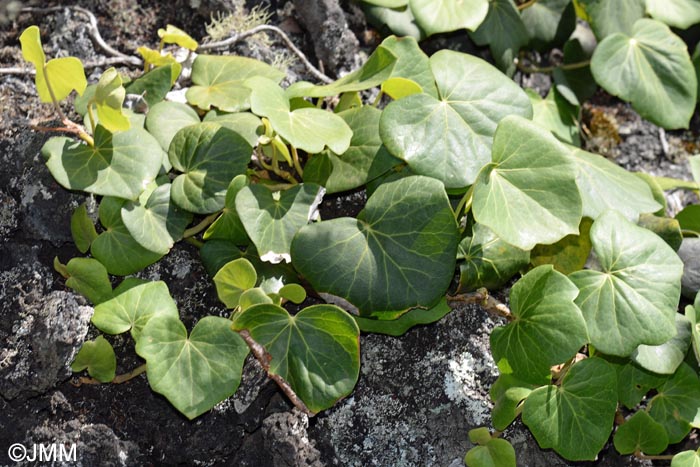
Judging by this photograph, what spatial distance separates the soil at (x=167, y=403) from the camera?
1.61 meters

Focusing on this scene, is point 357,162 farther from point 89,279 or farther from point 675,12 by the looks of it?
point 675,12

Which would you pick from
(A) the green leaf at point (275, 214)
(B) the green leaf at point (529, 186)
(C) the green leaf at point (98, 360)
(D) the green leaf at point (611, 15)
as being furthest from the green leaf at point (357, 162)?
(D) the green leaf at point (611, 15)

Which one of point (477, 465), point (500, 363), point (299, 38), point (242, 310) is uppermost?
point (299, 38)

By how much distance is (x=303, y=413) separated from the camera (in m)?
1.62

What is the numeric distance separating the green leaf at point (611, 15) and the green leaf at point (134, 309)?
59.3 inches

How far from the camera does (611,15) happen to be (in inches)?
89.0

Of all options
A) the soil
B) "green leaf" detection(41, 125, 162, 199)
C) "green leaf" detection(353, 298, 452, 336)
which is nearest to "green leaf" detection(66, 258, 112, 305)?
the soil

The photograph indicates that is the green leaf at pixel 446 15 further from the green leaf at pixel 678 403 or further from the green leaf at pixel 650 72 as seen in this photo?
the green leaf at pixel 678 403

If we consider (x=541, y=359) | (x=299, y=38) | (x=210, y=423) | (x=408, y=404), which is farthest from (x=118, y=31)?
(x=541, y=359)

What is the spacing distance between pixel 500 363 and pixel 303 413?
44cm

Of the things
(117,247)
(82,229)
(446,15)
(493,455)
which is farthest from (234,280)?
(446,15)

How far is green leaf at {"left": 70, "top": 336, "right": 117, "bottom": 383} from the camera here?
5.16 feet

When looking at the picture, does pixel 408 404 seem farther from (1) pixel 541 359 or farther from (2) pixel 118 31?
(2) pixel 118 31

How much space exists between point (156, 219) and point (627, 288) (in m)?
1.04
